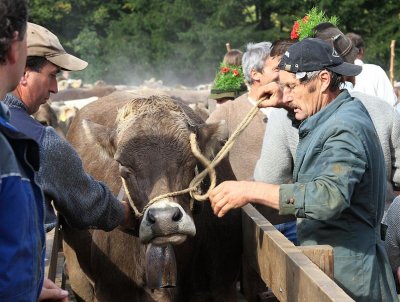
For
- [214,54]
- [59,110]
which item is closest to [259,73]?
[59,110]

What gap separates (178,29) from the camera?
168 ft

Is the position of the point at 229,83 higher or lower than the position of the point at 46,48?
lower

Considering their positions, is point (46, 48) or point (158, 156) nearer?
point (46, 48)

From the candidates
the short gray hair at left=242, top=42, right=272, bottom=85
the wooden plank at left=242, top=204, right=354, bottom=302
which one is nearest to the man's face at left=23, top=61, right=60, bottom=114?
the wooden plank at left=242, top=204, right=354, bottom=302

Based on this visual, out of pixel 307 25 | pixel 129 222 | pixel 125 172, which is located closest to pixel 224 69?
pixel 307 25

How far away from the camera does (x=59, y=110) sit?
1825cm

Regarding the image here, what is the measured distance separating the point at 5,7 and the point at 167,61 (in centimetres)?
4781

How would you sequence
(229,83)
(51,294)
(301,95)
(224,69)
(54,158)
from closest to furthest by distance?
(51,294) → (54,158) → (301,95) → (229,83) → (224,69)

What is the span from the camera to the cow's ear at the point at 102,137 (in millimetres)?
5000

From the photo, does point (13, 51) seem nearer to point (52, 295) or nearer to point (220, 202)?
point (52, 295)

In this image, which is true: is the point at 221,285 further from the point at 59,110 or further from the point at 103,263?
the point at 59,110

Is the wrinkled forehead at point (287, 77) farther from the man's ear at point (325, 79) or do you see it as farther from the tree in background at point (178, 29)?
the tree in background at point (178, 29)

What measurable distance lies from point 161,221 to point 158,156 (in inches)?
19.5

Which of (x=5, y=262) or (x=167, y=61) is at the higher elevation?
(x=5, y=262)
